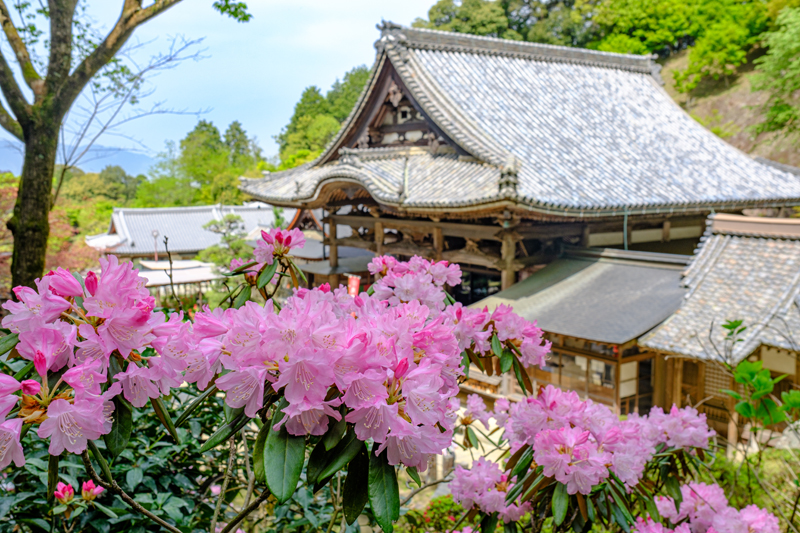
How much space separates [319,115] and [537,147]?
3901 centimetres

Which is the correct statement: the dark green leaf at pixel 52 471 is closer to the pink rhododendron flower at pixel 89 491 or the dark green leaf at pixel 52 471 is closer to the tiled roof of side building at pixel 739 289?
the pink rhododendron flower at pixel 89 491

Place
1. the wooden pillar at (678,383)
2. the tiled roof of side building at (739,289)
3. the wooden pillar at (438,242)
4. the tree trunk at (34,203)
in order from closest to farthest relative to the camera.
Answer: the tree trunk at (34,203), the tiled roof of side building at (739,289), the wooden pillar at (678,383), the wooden pillar at (438,242)

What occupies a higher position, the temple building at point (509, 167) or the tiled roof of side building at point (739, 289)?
the temple building at point (509, 167)

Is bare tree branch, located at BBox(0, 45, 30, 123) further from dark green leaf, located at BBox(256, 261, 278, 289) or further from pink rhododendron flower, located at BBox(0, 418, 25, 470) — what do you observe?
pink rhododendron flower, located at BBox(0, 418, 25, 470)

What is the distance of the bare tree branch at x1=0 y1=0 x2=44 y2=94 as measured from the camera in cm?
407

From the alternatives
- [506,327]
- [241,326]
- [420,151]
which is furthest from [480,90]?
[241,326]

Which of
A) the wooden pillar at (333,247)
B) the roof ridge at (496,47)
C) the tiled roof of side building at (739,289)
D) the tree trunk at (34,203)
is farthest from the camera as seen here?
the wooden pillar at (333,247)

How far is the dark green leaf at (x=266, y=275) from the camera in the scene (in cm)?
153

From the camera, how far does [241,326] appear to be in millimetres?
813

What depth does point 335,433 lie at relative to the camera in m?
0.82

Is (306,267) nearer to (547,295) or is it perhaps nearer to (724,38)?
(547,295)

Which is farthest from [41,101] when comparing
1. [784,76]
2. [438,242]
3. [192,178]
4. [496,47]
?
[192,178]

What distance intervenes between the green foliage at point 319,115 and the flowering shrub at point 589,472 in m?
40.6

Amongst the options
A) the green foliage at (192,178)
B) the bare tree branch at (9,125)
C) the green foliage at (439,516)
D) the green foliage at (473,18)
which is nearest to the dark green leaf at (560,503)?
Answer: the green foliage at (439,516)
